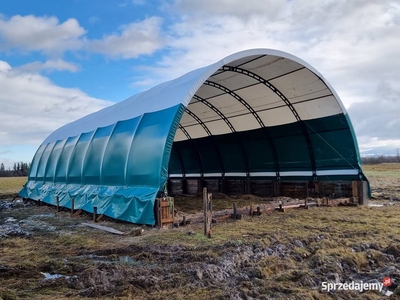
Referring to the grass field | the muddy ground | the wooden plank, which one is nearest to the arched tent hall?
the wooden plank

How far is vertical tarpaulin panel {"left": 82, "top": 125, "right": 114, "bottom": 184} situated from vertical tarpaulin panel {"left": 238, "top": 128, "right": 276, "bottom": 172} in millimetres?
7511

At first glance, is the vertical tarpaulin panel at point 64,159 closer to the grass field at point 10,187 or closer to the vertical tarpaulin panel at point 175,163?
the vertical tarpaulin panel at point 175,163

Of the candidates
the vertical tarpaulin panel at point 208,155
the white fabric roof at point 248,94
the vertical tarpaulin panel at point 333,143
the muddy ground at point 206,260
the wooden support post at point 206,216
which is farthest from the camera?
the vertical tarpaulin panel at point 208,155

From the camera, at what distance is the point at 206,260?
20.4 feet

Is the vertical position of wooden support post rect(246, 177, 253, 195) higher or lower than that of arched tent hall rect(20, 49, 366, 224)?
lower

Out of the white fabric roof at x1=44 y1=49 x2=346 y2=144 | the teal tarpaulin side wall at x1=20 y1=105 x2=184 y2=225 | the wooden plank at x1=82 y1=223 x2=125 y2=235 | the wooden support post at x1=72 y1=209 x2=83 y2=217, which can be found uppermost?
the white fabric roof at x1=44 y1=49 x2=346 y2=144

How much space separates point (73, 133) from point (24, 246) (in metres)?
11.8

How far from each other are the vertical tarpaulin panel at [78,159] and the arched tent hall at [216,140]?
0.06m

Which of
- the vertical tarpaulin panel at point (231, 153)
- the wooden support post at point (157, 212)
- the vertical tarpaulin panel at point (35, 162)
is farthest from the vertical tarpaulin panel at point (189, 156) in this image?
the wooden support post at point (157, 212)

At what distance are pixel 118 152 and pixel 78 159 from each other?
4.22 m

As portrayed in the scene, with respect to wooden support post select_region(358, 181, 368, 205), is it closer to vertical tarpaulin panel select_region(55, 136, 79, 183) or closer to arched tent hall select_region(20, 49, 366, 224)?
arched tent hall select_region(20, 49, 366, 224)

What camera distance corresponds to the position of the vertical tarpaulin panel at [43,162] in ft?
68.5

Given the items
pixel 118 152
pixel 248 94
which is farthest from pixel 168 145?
pixel 248 94

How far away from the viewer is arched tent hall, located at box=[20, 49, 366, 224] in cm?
1105
